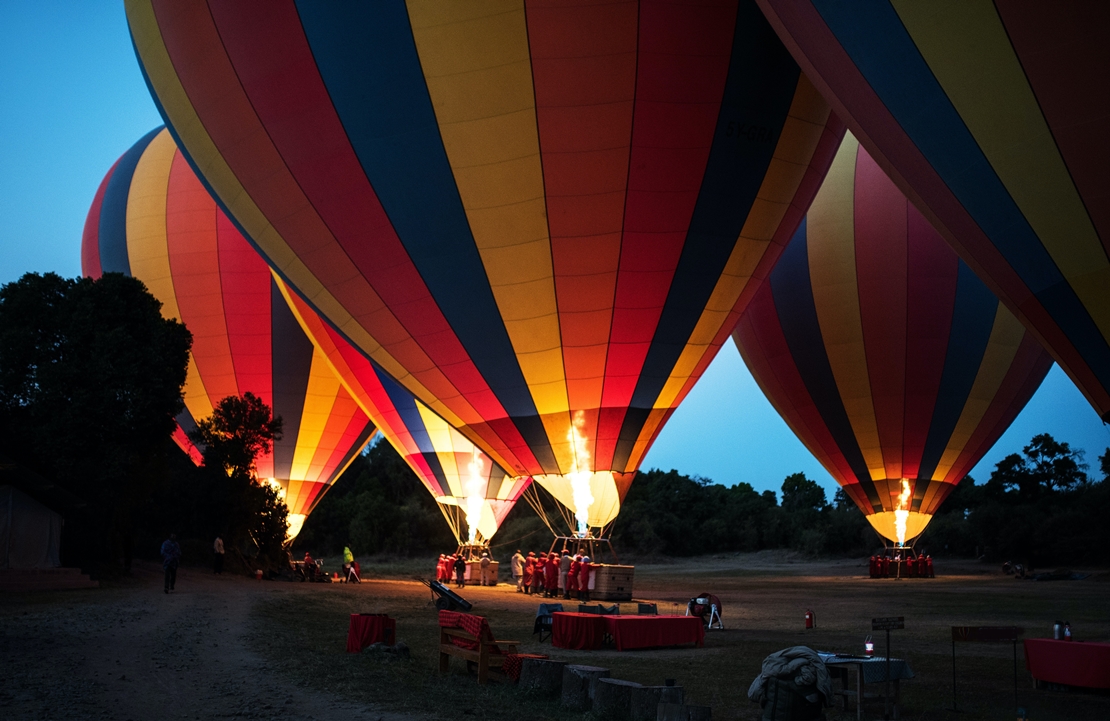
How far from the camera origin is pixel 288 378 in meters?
27.2

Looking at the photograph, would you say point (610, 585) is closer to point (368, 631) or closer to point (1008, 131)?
point (368, 631)

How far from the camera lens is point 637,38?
1209 cm

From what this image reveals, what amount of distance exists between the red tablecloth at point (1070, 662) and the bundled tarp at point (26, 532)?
16.7 meters

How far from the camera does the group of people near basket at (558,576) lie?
54.9ft

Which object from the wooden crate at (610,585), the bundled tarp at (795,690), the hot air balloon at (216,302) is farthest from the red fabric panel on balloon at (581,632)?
the hot air balloon at (216,302)

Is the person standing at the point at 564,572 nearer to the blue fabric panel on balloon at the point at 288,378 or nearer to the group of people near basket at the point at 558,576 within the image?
the group of people near basket at the point at 558,576

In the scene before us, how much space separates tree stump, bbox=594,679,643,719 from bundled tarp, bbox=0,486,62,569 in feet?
48.6

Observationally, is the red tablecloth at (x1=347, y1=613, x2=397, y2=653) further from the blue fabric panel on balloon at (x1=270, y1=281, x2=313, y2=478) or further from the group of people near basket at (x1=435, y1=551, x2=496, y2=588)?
the blue fabric panel on balloon at (x1=270, y1=281, x2=313, y2=478)

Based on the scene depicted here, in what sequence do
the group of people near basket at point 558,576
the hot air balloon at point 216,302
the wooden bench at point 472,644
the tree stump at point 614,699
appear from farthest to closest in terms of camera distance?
the hot air balloon at point 216,302 → the group of people near basket at point 558,576 → the wooden bench at point 472,644 → the tree stump at point 614,699

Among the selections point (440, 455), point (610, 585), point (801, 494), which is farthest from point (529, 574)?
point (801, 494)

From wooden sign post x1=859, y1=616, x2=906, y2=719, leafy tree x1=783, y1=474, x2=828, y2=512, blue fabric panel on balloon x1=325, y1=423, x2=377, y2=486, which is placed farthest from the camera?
leafy tree x1=783, y1=474, x2=828, y2=512

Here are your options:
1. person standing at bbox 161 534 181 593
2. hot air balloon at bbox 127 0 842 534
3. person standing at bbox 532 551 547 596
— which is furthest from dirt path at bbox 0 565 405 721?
Result: person standing at bbox 532 551 547 596

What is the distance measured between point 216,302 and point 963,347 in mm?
19246

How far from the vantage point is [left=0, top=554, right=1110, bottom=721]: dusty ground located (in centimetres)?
674
